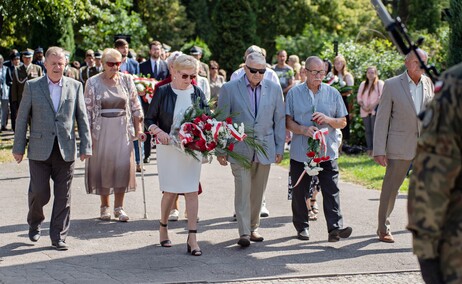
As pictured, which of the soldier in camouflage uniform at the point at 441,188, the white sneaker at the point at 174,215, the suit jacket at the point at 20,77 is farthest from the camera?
the suit jacket at the point at 20,77

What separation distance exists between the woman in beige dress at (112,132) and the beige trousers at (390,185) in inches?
119

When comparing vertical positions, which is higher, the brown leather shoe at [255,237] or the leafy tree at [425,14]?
the leafy tree at [425,14]

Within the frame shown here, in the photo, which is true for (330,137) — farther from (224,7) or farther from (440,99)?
(224,7)

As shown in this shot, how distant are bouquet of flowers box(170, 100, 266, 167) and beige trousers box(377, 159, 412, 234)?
5.53 ft

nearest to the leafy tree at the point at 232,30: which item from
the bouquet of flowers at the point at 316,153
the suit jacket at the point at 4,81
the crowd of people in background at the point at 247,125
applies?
the suit jacket at the point at 4,81

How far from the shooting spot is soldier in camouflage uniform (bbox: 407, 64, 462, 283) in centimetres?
399

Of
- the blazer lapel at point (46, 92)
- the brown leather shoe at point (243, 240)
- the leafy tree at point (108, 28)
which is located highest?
the leafy tree at point (108, 28)

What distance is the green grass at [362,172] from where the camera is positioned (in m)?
14.4

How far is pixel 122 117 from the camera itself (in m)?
10.9

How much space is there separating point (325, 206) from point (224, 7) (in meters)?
31.4

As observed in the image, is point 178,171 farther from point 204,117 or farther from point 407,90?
point 407,90

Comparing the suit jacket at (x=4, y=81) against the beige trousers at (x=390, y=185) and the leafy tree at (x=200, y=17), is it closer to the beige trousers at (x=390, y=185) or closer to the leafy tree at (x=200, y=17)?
the beige trousers at (x=390, y=185)

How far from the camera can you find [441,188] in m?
3.99

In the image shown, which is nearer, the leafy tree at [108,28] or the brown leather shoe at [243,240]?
the brown leather shoe at [243,240]
